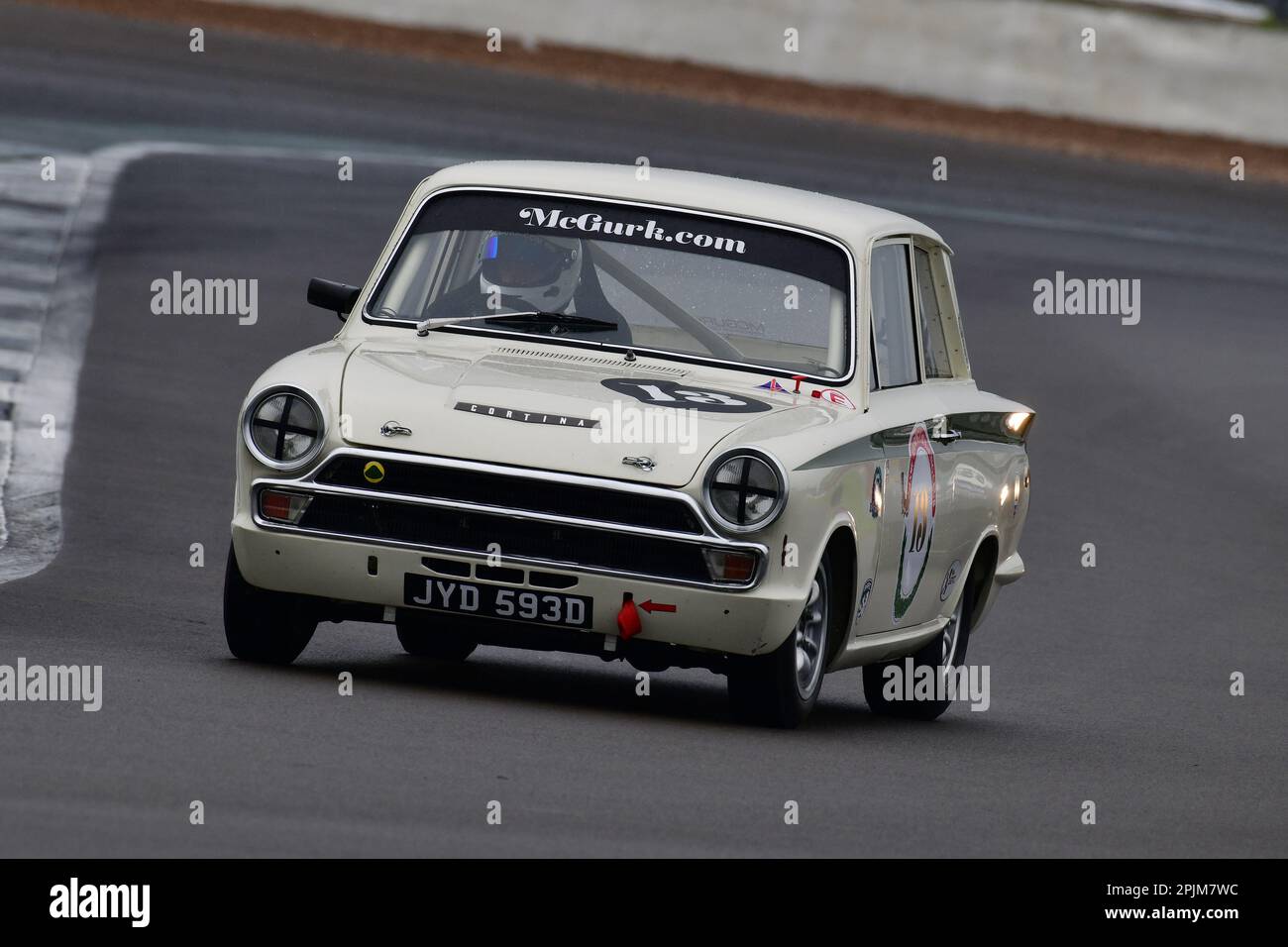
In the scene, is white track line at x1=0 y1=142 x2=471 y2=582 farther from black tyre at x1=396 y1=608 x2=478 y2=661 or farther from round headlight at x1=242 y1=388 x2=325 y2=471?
round headlight at x1=242 y1=388 x2=325 y2=471

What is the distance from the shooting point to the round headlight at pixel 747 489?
26.3 feet

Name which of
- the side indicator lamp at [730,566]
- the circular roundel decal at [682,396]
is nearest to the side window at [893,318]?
the circular roundel decal at [682,396]

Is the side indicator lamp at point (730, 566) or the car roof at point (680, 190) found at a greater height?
the car roof at point (680, 190)

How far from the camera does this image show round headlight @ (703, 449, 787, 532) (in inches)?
316

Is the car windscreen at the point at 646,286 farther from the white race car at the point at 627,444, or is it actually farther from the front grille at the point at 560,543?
the front grille at the point at 560,543

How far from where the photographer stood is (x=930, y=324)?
33.6ft

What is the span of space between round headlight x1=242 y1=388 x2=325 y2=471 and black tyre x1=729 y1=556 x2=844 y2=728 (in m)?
1.48

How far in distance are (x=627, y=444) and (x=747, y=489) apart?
38 centimetres

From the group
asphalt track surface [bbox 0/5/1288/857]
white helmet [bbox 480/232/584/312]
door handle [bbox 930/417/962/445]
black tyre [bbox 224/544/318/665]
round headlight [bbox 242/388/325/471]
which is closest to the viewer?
asphalt track surface [bbox 0/5/1288/857]

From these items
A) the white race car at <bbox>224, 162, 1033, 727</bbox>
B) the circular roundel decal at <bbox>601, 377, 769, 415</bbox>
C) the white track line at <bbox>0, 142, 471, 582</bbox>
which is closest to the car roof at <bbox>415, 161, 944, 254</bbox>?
the white race car at <bbox>224, 162, 1033, 727</bbox>

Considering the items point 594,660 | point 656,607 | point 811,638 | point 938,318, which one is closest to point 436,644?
point 594,660

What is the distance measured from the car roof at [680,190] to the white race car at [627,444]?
0.04 feet

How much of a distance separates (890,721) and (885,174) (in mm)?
19896

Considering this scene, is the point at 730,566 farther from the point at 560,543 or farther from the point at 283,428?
the point at 283,428
